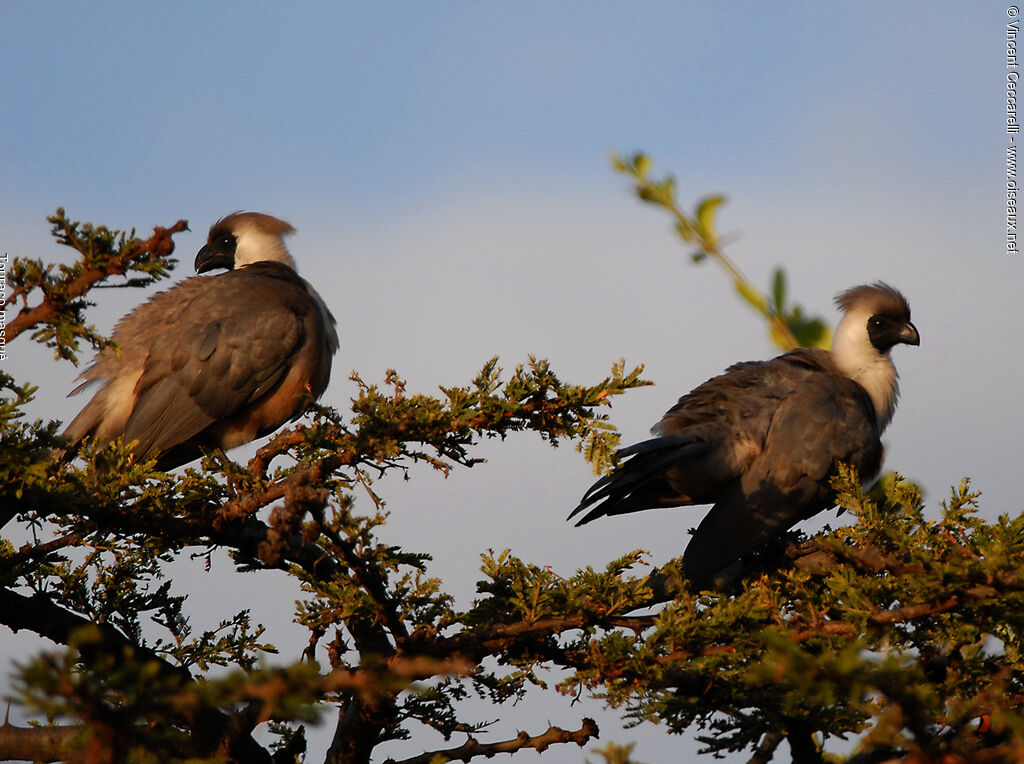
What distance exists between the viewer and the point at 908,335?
6.73m

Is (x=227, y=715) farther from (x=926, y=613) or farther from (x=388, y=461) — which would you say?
(x=926, y=613)

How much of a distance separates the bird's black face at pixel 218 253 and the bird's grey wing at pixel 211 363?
1353mm

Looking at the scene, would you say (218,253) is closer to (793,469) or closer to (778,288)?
(793,469)

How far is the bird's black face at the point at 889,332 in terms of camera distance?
6746mm

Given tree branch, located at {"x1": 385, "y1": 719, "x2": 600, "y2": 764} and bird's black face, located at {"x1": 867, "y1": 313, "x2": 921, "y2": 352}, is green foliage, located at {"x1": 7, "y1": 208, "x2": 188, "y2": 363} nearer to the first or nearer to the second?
tree branch, located at {"x1": 385, "y1": 719, "x2": 600, "y2": 764}

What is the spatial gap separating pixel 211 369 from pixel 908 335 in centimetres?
442

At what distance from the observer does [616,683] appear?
3549mm

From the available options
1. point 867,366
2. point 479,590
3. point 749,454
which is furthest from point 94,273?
point 867,366

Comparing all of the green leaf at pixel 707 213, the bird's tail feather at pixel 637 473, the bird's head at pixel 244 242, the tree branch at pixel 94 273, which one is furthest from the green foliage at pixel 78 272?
the bird's head at pixel 244 242

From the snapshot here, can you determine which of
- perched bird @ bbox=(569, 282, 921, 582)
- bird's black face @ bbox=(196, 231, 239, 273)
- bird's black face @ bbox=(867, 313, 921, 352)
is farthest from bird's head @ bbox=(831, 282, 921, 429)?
bird's black face @ bbox=(196, 231, 239, 273)

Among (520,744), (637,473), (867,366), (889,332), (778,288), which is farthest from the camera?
(889,332)

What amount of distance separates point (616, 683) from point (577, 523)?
5.56ft

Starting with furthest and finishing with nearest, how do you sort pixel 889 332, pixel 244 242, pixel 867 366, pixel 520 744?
pixel 244 242 < pixel 889 332 < pixel 867 366 < pixel 520 744

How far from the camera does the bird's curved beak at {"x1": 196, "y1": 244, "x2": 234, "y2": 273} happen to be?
725cm
